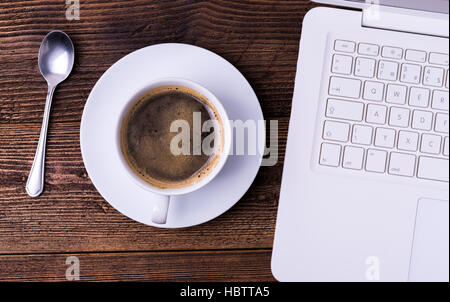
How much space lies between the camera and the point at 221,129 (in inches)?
25.6

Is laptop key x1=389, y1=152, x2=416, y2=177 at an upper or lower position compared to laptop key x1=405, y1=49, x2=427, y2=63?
lower

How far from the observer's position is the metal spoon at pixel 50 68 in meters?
0.67

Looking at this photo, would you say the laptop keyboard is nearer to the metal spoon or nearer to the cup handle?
the cup handle

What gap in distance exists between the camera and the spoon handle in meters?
0.67

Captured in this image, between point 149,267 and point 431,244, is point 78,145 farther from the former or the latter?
point 431,244

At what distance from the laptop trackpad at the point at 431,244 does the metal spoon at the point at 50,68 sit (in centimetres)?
60

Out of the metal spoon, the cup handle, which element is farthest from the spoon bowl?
the cup handle

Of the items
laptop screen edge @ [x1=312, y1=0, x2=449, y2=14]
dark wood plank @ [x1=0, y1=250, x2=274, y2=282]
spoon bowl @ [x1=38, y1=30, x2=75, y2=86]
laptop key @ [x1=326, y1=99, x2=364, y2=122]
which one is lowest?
dark wood plank @ [x1=0, y1=250, x2=274, y2=282]

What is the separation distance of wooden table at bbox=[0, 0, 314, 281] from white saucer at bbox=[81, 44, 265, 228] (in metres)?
0.04

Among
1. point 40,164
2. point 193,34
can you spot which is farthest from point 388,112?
point 40,164

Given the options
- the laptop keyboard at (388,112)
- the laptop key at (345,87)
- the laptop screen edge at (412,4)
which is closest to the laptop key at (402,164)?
the laptop keyboard at (388,112)

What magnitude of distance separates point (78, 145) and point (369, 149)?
458 mm

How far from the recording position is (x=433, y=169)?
0.64 meters
